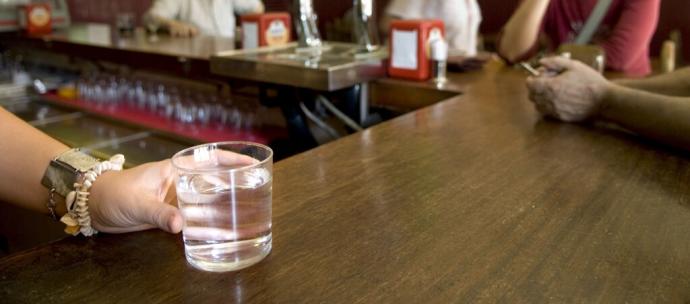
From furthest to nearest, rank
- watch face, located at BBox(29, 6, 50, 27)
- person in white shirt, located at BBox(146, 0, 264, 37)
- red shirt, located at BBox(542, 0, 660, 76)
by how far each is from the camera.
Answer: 1. person in white shirt, located at BBox(146, 0, 264, 37)
2. watch face, located at BBox(29, 6, 50, 27)
3. red shirt, located at BBox(542, 0, 660, 76)

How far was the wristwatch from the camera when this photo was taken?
74 cm

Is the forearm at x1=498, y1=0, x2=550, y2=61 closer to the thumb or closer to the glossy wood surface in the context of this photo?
the glossy wood surface

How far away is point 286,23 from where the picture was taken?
2305 millimetres

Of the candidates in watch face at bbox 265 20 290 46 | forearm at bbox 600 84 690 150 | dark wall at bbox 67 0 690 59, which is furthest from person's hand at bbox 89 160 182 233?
dark wall at bbox 67 0 690 59

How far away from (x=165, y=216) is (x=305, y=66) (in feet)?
3.48

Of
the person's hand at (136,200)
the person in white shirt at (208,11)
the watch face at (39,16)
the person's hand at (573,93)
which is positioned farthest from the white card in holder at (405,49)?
the watch face at (39,16)

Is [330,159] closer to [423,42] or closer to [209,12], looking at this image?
[423,42]

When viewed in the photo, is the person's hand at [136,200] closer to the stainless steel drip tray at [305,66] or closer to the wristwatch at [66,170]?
the wristwatch at [66,170]

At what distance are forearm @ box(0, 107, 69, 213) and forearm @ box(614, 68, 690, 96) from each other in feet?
4.19

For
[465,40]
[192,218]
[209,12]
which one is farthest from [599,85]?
[209,12]

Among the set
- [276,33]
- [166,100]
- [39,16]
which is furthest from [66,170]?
[39,16]

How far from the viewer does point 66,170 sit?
74 cm

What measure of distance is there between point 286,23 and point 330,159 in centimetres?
136

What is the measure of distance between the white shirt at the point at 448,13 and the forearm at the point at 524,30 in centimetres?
77
